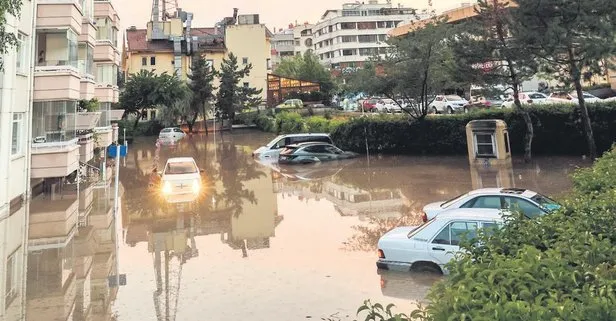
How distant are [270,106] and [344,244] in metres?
56.8

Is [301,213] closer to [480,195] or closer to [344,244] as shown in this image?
[344,244]

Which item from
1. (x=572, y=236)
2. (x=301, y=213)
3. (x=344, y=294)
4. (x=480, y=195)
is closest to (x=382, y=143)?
(x=301, y=213)

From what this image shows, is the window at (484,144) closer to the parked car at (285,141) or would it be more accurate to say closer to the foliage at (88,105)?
the parked car at (285,141)

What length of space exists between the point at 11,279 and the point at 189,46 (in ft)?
194

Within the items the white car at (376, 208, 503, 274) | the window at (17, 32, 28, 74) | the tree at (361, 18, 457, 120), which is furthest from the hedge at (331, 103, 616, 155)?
the window at (17, 32, 28, 74)

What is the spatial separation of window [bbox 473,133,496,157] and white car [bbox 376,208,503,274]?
1613 centimetres

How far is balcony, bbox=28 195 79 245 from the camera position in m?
12.7

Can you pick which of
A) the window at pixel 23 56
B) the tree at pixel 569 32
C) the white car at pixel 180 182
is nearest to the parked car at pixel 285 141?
→ the white car at pixel 180 182

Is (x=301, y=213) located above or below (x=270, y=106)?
below

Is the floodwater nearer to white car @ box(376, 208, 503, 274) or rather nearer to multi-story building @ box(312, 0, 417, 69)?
white car @ box(376, 208, 503, 274)

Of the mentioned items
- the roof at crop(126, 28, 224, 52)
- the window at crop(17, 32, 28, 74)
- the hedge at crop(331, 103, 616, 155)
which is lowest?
the hedge at crop(331, 103, 616, 155)

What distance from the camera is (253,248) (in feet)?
38.6

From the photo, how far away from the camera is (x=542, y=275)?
125 inches

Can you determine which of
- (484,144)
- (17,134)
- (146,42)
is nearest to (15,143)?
(17,134)
